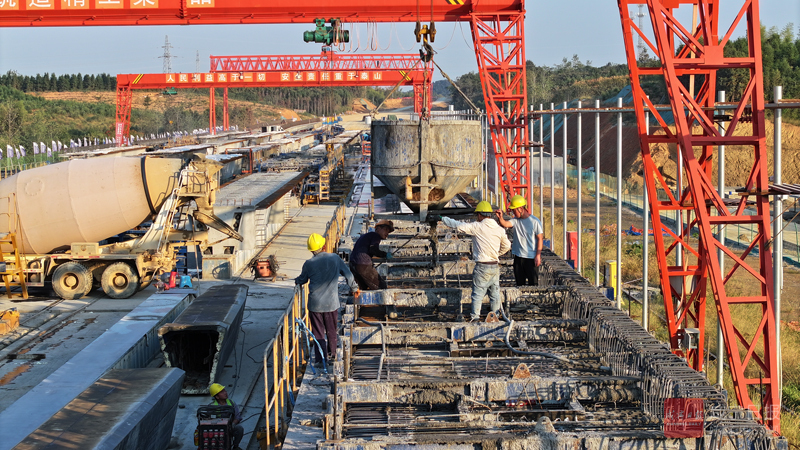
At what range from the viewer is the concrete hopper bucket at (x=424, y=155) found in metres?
12.2

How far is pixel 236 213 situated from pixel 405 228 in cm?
736

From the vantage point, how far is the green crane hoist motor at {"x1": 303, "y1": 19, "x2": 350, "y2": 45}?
19.3 m

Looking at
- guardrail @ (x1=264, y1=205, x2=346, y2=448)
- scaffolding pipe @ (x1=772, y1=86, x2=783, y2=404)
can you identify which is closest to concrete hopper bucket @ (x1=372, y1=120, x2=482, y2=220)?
guardrail @ (x1=264, y1=205, x2=346, y2=448)

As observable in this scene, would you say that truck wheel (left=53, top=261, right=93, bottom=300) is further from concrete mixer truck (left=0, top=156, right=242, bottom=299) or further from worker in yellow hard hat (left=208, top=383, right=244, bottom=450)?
worker in yellow hard hat (left=208, top=383, right=244, bottom=450)

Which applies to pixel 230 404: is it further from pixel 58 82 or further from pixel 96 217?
pixel 58 82

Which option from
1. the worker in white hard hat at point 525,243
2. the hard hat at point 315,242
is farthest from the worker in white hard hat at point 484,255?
the hard hat at point 315,242

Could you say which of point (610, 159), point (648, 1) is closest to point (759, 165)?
Result: point (648, 1)

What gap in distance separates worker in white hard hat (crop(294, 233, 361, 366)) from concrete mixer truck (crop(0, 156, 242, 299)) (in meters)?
8.71

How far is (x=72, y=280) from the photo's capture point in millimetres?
16469

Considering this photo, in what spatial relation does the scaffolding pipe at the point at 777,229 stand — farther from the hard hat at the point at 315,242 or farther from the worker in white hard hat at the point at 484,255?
the hard hat at the point at 315,242

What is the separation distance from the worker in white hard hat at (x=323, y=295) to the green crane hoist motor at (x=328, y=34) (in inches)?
460

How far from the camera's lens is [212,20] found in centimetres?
1978

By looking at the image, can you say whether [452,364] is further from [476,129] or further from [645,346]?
[476,129]

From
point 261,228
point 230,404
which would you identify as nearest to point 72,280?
point 261,228
